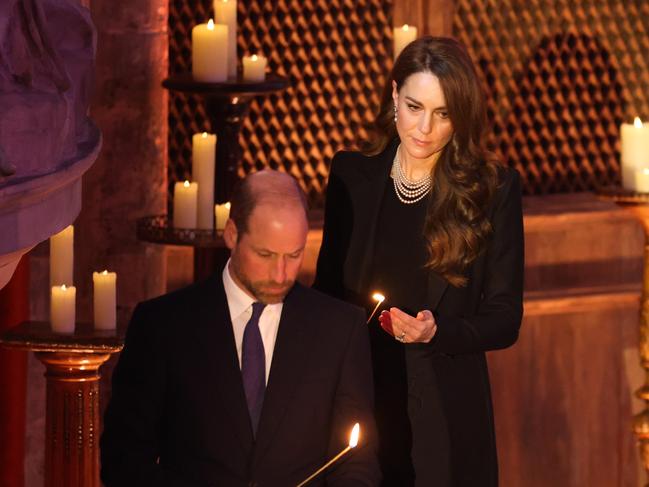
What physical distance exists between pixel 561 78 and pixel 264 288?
3.21m

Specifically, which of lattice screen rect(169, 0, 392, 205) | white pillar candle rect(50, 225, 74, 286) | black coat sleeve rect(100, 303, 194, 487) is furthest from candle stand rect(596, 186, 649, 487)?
black coat sleeve rect(100, 303, 194, 487)

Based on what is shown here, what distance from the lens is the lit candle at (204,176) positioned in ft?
16.8

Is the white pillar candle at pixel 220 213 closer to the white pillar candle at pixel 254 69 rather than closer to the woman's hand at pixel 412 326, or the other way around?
the white pillar candle at pixel 254 69

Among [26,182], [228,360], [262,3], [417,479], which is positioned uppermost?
[262,3]

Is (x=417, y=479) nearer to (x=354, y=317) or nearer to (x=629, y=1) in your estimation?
(x=354, y=317)

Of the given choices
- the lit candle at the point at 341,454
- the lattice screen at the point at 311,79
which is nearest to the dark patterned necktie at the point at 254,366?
the lit candle at the point at 341,454

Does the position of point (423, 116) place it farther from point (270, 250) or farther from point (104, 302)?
point (104, 302)

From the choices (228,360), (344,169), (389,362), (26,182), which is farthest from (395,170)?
(26,182)

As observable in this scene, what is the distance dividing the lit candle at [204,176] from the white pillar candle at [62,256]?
50 centimetres

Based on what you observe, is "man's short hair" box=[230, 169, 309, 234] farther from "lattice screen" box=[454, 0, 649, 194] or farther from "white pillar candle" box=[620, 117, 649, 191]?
"lattice screen" box=[454, 0, 649, 194]

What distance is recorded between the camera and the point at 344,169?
436 centimetres

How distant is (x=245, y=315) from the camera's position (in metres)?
3.71

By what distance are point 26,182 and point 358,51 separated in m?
3.12

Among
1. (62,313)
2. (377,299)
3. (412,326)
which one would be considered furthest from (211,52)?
(412,326)
